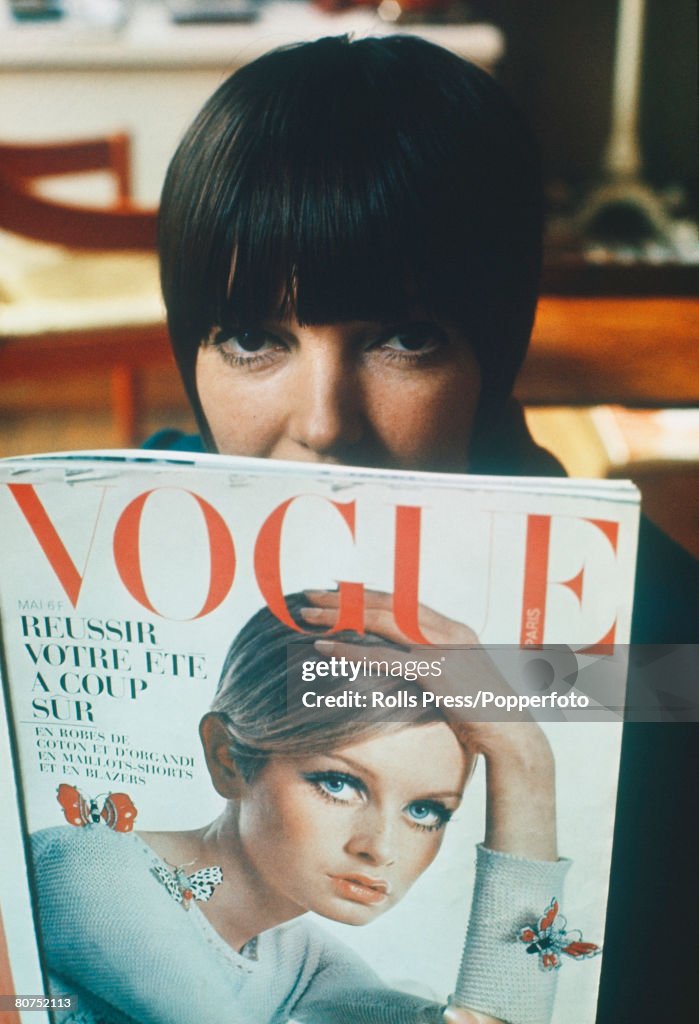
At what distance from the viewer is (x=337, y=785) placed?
1.22ft

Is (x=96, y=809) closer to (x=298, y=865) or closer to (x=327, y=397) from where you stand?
(x=298, y=865)

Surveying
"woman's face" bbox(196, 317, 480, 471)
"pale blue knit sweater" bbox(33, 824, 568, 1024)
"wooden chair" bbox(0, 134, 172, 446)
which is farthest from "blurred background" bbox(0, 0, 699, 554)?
"pale blue knit sweater" bbox(33, 824, 568, 1024)

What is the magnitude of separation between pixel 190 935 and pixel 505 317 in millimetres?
347

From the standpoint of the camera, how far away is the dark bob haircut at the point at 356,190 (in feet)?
1.52

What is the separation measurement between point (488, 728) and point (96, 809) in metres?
0.17

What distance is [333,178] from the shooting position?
0.46 meters

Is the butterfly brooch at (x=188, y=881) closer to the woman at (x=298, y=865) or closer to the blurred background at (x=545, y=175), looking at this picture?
the woman at (x=298, y=865)

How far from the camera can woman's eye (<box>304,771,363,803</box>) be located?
368 millimetres

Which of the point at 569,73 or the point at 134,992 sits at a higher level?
the point at 569,73

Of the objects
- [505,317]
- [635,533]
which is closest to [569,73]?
[505,317]

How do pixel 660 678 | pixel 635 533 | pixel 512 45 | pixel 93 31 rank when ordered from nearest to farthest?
pixel 635 533 → pixel 660 678 → pixel 93 31 → pixel 512 45

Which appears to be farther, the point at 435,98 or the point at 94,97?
the point at 94,97

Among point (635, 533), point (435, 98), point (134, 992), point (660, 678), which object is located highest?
point (435, 98)

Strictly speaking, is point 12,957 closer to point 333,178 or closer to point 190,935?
point 190,935
